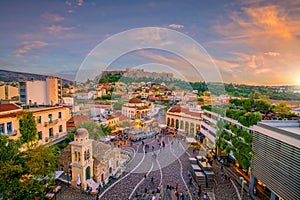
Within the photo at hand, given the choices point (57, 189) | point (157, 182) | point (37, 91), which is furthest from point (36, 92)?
point (157, 182)

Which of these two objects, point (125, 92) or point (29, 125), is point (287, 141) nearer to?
point (29, 125)

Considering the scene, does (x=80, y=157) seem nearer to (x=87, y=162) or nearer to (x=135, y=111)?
(x=87, y=162)

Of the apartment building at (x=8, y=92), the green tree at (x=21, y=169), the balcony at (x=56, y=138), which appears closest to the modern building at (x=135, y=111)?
the balcony at (x=56, y=138)

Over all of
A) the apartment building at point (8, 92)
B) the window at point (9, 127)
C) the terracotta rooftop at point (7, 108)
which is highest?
the apartment building at point (8, 92)

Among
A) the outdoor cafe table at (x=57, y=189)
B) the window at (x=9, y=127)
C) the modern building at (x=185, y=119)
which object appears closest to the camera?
the outdoor cafe table at (x=57, y=189)

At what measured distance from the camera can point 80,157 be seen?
10539 mm

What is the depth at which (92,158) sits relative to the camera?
11.5 meters

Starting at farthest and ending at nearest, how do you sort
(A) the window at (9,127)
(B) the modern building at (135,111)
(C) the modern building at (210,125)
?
(B) the modern building at (135,111), (C) the modern building at (210,125), (A) the window at (9,127)

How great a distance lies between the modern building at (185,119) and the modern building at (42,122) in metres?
13.5

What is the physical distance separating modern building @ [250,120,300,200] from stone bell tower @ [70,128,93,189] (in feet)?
30.7

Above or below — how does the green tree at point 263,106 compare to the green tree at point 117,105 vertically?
above

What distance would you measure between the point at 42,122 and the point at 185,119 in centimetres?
1596

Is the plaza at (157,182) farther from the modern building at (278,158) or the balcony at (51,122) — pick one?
the balcony at (51,122)

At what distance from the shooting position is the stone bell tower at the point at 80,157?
34.5 feet
